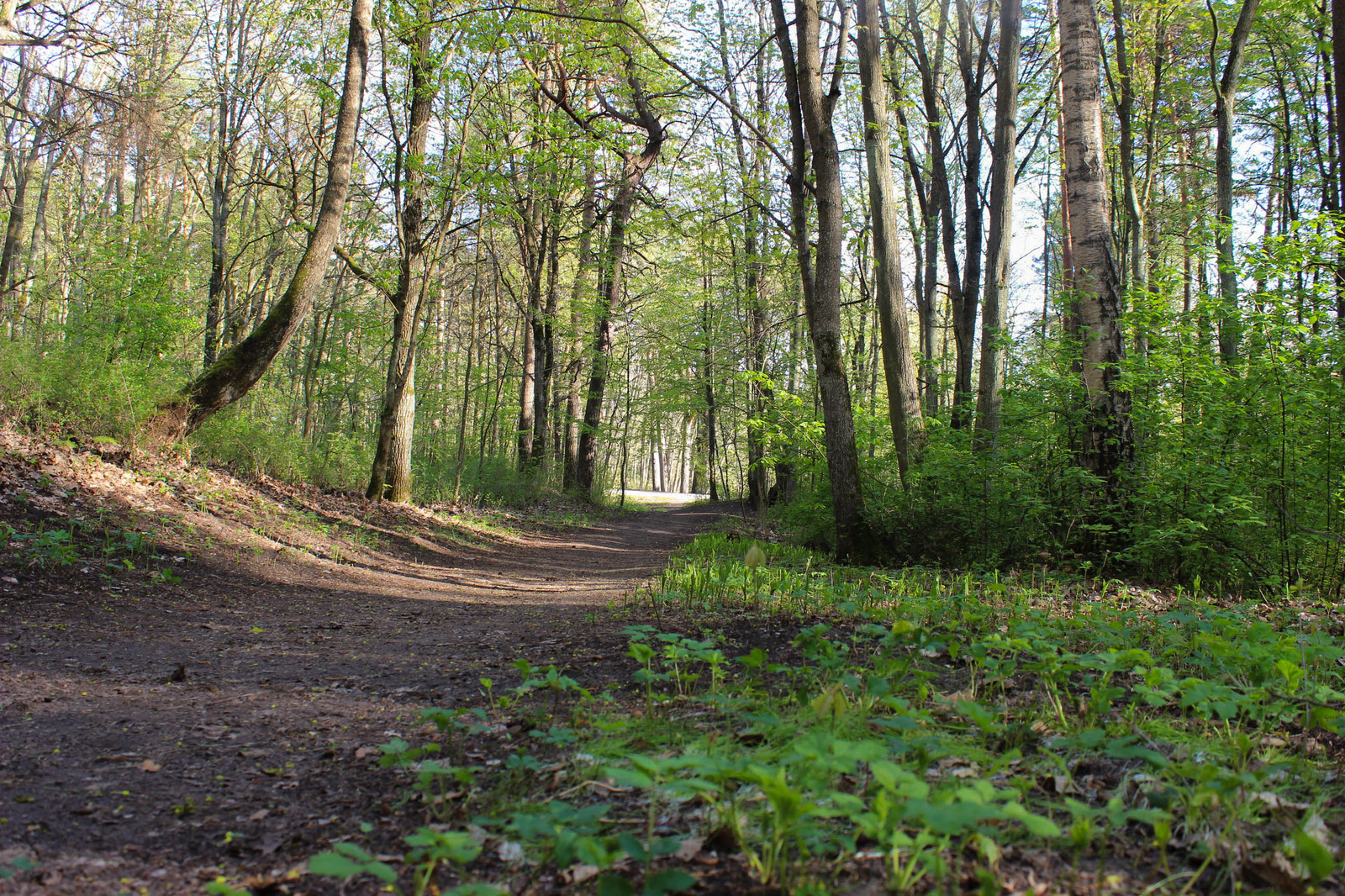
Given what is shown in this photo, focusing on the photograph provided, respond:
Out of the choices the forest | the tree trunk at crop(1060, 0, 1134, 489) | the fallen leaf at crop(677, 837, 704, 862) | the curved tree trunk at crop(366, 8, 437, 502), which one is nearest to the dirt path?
the forest

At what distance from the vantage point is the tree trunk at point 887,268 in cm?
864

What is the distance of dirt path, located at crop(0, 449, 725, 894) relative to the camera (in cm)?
194

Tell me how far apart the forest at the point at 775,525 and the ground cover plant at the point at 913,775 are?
18mm

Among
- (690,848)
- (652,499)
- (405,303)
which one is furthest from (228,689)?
(652,499)

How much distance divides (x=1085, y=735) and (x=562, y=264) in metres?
25.1

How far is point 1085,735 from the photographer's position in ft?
5.98

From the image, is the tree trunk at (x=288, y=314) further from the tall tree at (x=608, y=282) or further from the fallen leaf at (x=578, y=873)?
the fallen leaf at (x=578, y=873)

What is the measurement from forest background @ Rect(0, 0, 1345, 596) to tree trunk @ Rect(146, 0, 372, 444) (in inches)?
2.0

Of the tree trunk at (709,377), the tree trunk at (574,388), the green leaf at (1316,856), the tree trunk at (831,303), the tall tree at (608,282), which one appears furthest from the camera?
the tree trunk at (574,388)

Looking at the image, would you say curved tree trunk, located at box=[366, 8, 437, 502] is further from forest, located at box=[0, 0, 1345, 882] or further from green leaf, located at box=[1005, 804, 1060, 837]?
green leaf, located at box=[1005, 804, 1060, 837]

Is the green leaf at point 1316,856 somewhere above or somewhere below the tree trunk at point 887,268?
below

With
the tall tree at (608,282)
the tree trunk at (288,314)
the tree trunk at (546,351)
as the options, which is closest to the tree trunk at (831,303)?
the tall tree at (608,282)

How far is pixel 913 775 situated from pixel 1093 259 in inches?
250

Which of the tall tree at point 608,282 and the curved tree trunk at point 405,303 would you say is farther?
the tall tree at point 608,282
